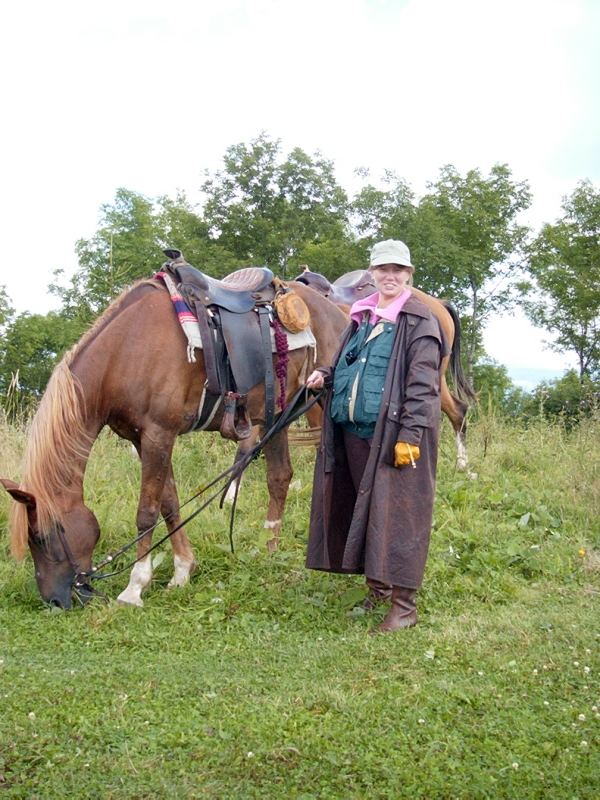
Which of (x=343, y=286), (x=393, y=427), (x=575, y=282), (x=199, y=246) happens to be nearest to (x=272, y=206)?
(x=199, y=246)

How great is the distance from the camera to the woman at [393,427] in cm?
415

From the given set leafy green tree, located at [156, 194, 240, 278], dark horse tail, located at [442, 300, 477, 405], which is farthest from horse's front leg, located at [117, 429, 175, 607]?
leafy green tree, located at [156, 194, 240, 278]

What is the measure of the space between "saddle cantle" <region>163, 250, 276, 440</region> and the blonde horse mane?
900 mm

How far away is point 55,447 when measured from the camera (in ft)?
15.2

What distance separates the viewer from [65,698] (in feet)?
11.2

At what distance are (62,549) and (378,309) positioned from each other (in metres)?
2.41

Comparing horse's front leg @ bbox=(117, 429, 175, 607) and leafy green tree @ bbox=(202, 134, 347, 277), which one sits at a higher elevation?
leafy green tree @ bbox=(202, 134, 347, 277)

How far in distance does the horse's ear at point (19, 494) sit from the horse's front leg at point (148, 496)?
72cm

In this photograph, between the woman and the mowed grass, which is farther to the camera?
the woman

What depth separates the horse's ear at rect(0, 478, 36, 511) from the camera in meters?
4.36

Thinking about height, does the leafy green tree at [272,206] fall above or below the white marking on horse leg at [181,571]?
above

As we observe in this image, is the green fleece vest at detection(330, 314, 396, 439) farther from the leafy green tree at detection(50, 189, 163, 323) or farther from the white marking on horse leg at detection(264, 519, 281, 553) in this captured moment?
the leafy green tree at detection(50, 189, 163, 323)

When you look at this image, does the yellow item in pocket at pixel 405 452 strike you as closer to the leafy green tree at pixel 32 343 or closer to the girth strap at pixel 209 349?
the girth strap at pixel 209 349

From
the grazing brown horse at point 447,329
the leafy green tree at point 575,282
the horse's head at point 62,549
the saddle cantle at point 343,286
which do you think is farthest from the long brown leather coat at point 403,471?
the leafy green tree at point 575,282
